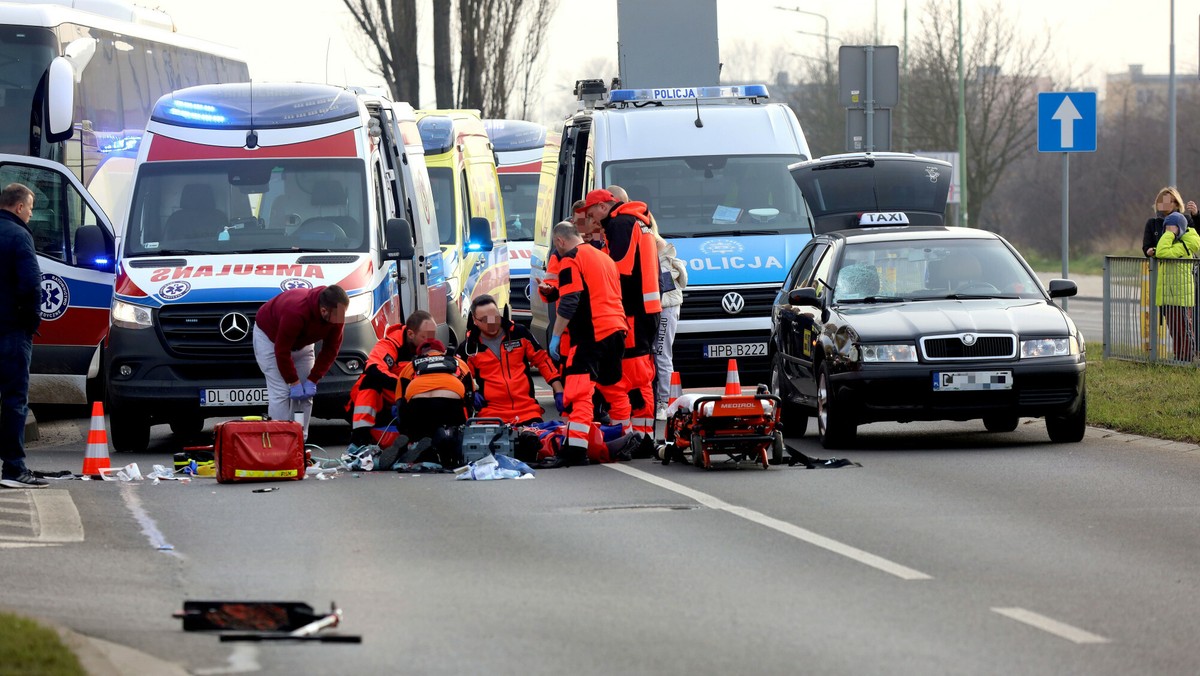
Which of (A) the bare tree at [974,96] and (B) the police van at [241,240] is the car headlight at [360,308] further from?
(A) the bare tree at [974,96]

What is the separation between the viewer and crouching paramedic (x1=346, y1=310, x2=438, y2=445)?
47.4 ft

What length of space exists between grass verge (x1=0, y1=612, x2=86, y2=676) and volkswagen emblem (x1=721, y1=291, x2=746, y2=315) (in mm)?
11498

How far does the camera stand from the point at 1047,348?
47.6 feet

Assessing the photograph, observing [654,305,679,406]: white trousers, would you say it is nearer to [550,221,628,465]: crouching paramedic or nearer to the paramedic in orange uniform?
the paramedic in orange uniform

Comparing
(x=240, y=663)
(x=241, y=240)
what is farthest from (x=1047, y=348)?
(x=240, y=663)

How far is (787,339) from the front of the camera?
16250mm

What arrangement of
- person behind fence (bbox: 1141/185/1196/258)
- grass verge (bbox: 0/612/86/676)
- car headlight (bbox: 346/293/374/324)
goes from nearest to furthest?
grass verge (bbox: 0/612/86/676)
car headlight (bbox: 346/293/374/324)
person behind fence (bbox: 1141/185/1196/258)

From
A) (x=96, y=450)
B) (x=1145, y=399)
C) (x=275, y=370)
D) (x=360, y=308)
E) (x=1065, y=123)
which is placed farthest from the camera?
(x=1065, y=123)

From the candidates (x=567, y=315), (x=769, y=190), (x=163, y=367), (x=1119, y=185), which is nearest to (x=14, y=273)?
(x=163, y=367)

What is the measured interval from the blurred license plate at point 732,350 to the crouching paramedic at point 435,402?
4602mm

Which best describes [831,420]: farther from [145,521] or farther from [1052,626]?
[1052,626]

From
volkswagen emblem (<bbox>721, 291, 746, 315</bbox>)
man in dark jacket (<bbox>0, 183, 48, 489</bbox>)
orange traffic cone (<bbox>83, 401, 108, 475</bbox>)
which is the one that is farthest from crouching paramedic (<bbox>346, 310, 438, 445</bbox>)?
volkswagen emblem (<bbox>721, 291, 746, 315</bbox>)

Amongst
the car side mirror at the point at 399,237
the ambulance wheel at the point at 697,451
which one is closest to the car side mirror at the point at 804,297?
the ambulance wheel at the point at 697,451

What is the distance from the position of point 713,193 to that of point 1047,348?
5165 mm
